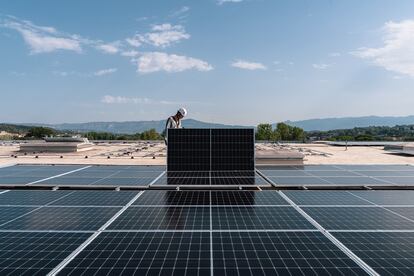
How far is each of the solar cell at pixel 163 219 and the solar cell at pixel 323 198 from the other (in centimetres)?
354

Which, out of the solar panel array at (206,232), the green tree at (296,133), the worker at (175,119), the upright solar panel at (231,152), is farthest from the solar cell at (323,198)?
the green tree at (296,133)

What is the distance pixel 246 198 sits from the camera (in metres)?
11.0

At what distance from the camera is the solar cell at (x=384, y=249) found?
597 cm

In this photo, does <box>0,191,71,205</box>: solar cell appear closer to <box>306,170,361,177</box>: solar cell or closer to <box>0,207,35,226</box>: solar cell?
<box>0,207,35,226</box>: solar cell

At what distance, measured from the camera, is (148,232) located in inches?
305

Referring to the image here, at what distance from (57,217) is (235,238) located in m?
5.22

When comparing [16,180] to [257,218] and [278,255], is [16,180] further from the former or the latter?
[278,255]

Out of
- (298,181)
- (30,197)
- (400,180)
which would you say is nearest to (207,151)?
(298,181)

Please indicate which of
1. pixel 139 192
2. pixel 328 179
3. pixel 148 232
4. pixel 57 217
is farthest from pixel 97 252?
pixel 328 179

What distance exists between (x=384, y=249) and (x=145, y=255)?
518cm

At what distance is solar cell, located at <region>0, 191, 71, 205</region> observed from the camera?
1051cm

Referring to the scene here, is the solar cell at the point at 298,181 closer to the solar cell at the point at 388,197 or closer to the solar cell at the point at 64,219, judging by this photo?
the solar cell at the point at 388,197

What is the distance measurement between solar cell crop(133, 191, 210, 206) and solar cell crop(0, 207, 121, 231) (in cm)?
124

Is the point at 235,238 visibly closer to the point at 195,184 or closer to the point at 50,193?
the point at 195,184
